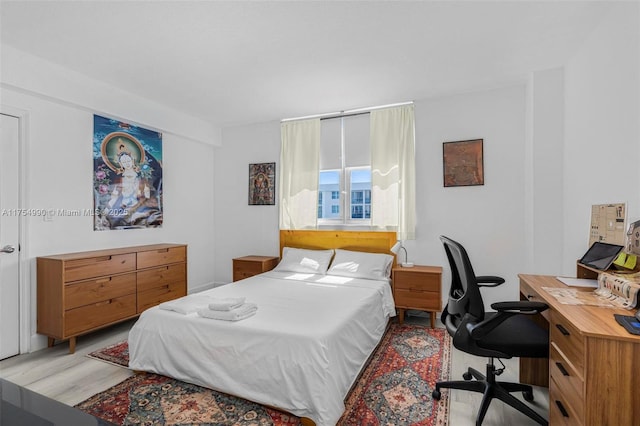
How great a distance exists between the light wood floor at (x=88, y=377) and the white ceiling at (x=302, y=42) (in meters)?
2.72

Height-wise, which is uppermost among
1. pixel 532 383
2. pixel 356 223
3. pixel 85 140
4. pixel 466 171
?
pixel 85 140

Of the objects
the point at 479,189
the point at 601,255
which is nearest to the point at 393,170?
the point at 479,189

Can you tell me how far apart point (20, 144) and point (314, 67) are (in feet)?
9.35

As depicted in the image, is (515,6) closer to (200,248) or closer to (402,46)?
(402,46)

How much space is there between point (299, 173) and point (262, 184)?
695mm

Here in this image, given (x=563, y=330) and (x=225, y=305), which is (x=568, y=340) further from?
(x=225, y=305)

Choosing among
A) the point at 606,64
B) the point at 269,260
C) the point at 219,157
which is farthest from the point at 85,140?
the point at 606,64

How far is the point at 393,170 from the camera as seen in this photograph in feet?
13.2

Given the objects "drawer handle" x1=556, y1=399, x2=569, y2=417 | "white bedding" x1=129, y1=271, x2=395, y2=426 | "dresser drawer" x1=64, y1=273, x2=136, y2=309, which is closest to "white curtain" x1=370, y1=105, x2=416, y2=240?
"white bedding" x1=129, y1=271, x2=395, y2=426

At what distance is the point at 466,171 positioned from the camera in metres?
3.68

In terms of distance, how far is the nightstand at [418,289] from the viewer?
138 inches

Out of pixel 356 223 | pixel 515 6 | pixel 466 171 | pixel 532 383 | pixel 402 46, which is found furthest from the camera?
pixel 356 223

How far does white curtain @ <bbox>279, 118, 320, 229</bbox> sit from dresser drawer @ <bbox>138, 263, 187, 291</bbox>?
150 cm

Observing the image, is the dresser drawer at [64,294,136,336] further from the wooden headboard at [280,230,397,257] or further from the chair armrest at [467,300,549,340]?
the chair armrest at [467,300,549,340]
